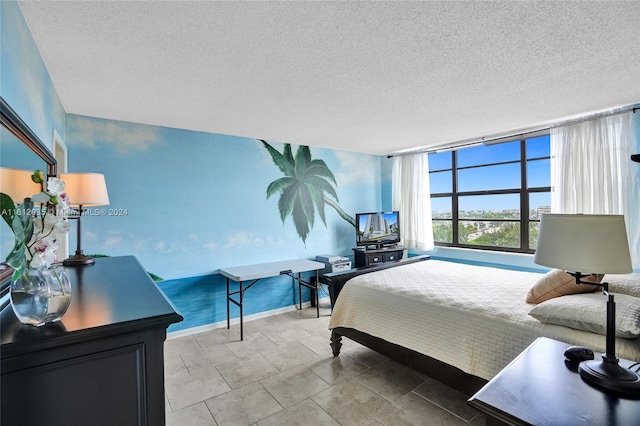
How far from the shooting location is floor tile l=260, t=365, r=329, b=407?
2279 millimetres

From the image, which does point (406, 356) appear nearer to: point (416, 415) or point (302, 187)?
point (416, 415)

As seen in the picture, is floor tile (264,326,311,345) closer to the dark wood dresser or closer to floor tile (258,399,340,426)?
floor tile (258,399,340,426)

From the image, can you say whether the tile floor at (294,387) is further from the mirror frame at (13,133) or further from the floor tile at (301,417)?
the mirror frame at (13,133)

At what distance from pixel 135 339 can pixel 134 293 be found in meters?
0.38

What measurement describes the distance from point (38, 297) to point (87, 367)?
246mm

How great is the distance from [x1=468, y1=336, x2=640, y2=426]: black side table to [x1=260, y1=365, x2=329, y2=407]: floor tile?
1.54m

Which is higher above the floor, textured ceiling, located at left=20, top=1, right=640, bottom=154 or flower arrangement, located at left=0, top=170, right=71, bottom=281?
textured ceiling, located at left=20, top=1, right=640, bottom=154

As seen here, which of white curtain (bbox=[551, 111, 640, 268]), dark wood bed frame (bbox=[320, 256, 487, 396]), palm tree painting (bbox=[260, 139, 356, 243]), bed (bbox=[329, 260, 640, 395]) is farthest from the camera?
palm tree painting (bbox=[260, 139, 356, 243])

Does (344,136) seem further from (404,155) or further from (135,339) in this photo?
(135,339)

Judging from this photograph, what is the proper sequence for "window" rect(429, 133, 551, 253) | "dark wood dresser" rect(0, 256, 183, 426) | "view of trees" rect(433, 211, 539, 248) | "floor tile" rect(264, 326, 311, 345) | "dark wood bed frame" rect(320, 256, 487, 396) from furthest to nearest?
"view of trees" rect(433, 211, 539, 248)
"window" rect(429, 133, 551, 253)
"floor tile" rect(264, 326, 311, 345)
"dark wood bed frame" rect(320, 256, 487, 396)
"dark wood dresser" rect(0, 256, 183, 426)

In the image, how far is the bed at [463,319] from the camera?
163 cm

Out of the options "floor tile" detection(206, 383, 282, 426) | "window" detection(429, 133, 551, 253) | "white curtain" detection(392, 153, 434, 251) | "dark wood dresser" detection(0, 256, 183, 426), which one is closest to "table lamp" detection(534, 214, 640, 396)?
"dark wood dresser" detection(0, 256, 183, 426)

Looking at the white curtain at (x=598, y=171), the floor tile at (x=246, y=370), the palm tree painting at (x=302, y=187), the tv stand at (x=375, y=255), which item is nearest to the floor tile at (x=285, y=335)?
the floor tile at (x=246, y=370)

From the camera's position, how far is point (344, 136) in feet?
13.1
